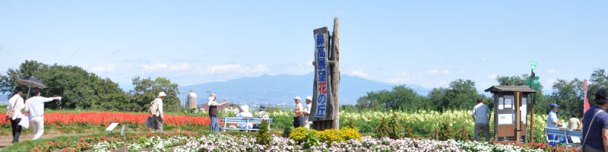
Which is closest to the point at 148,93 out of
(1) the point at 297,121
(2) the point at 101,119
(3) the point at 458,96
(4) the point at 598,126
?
(2) the point at 101,119

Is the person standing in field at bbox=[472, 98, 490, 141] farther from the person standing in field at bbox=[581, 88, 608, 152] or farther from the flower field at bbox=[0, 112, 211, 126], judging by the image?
the flower field at bbox=[0, 112, 211, 126]

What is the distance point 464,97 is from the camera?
115 ft

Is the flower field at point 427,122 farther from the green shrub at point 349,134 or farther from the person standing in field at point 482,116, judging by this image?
the green shrub at point 349,134

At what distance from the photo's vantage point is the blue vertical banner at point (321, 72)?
16641 millimetres

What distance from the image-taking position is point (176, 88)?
4184 centimetres

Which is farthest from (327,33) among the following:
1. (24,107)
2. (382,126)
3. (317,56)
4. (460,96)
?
(460,96)

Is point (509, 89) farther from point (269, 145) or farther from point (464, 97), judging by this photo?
point (464, 97)

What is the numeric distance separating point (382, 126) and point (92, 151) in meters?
6.88

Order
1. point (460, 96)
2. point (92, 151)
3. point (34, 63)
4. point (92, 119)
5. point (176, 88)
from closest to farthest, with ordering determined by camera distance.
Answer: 1. point (92, 151)
2. point (92, 119)
3. point (460, 96)
4. point (176, 88)
5. point (34, 63)

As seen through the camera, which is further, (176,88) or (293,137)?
(176,88)

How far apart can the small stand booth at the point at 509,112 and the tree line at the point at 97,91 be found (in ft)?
75.1

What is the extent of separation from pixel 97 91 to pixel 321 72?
29053 mm

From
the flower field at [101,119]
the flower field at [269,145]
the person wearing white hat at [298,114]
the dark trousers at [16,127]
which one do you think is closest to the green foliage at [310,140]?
the flower field at [269,145]

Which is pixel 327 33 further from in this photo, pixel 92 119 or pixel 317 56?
pixel 92 119
